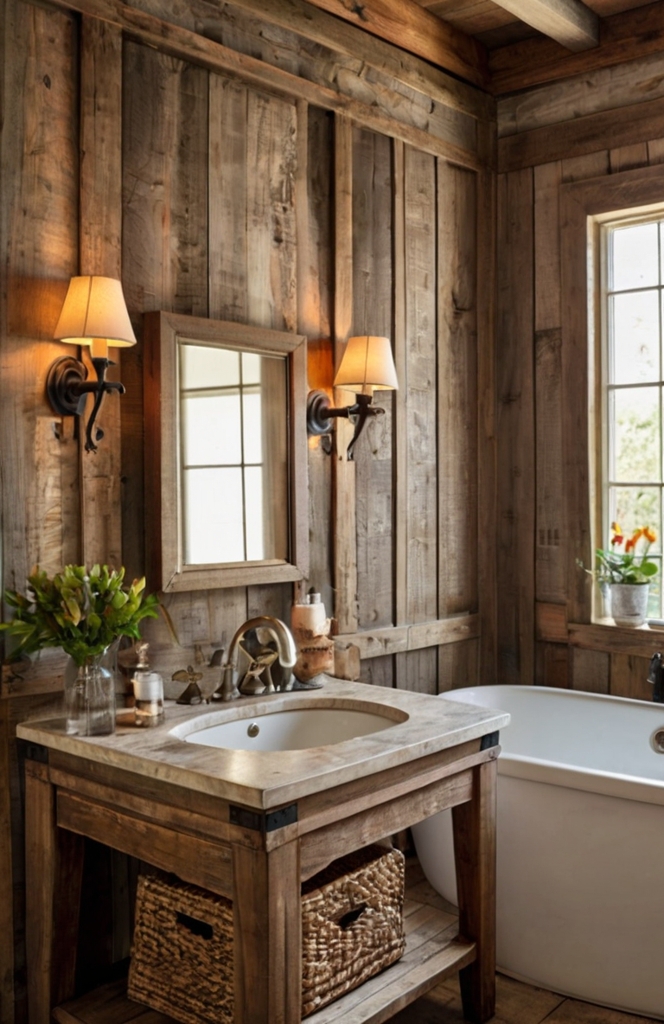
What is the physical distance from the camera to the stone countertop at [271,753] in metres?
1.75

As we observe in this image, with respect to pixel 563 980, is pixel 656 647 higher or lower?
higher

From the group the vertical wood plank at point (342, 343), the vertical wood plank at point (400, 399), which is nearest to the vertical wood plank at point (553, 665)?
the vertical wood plank at point (400, 399)

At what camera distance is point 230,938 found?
6.23 feet

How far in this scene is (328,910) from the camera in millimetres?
1988

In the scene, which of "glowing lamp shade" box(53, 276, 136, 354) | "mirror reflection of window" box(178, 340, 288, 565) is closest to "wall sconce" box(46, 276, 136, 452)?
"glowing lamp shade" box(53, 276, 136, 354)

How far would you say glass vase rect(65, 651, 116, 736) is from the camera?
6.65 feet

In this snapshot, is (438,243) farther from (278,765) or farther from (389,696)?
(278,765)

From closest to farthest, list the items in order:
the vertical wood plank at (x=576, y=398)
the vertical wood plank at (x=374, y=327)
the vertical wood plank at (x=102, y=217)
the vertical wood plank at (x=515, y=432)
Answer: the vertical wood plank at (x=102, y=217), the vertical wood plank at (x=374, y=327), the vertical wood plank at (x=576, y=398), the vertical wood plank at (x=515, y=432)

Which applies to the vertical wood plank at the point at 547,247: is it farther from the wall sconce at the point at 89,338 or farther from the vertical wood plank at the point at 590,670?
the wall sconce at the point at 89,338

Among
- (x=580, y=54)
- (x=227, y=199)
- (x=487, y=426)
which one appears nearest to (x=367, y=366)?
(x=227, y=199)

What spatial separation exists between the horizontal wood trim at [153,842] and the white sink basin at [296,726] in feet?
1.09

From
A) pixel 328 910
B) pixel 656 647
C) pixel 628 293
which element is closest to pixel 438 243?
pixel 628 293

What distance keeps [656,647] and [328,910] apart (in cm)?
174

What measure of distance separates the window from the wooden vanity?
1.44 m
